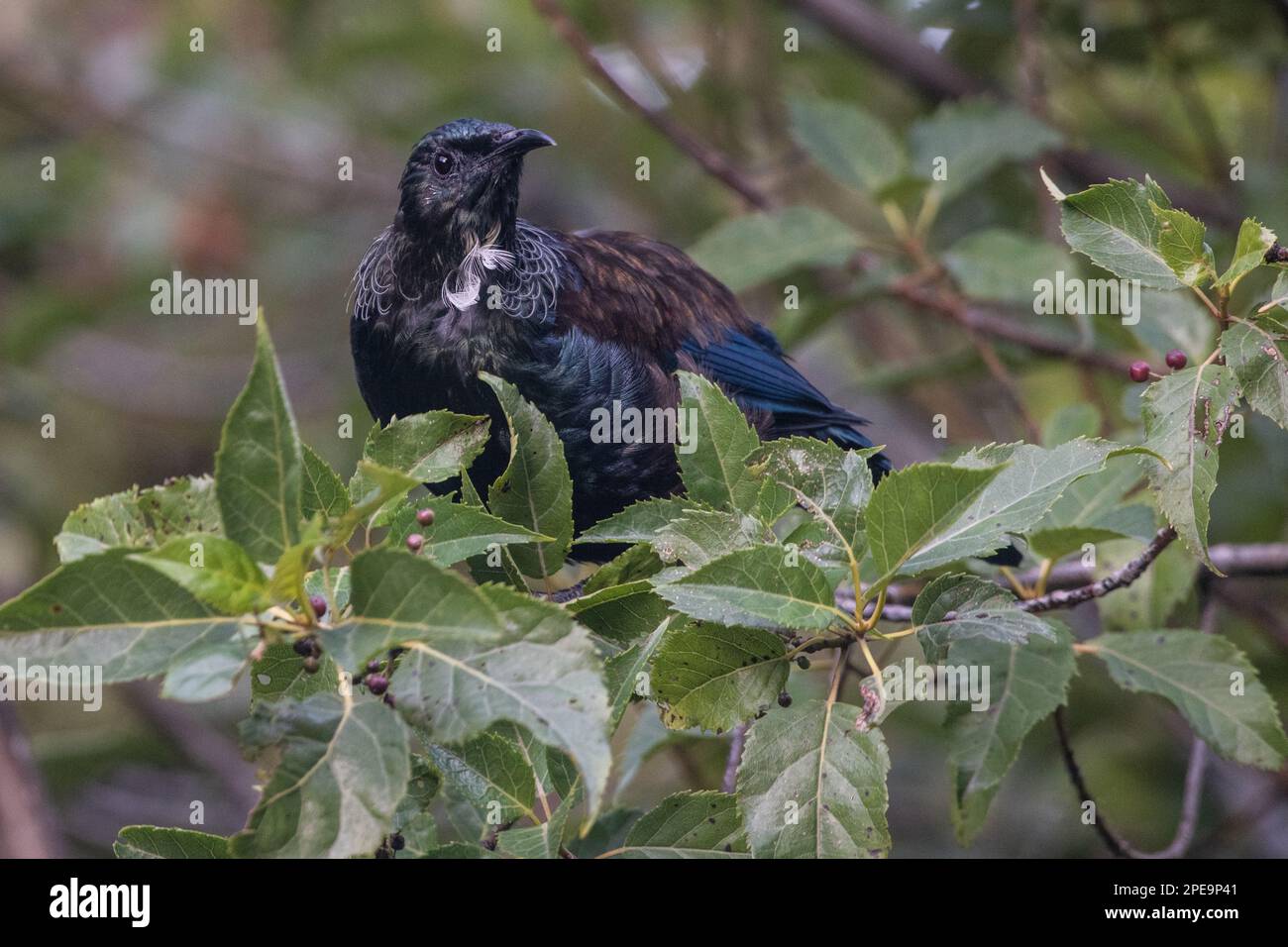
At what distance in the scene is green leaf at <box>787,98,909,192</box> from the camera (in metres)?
4.43

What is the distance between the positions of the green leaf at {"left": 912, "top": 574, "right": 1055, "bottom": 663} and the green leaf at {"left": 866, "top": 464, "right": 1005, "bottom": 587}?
0.25ft

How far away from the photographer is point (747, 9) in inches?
228

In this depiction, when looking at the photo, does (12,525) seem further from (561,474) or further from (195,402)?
(561,474)

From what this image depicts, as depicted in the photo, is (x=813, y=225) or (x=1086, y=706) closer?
(x=813, y=225)

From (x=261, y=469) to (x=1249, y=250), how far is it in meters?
1.56

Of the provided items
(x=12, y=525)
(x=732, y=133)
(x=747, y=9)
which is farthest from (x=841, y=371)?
(x=12, y=525)

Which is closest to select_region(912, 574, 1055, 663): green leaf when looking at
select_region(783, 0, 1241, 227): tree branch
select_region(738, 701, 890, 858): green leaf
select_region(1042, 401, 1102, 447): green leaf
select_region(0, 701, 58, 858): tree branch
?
select_region(738, 701, 890, 858): green leaf

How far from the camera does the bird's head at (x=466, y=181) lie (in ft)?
9.66

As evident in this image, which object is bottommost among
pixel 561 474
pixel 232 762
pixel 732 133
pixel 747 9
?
pixel 232 762

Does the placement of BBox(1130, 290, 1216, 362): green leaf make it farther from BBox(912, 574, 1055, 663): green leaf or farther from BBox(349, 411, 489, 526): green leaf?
BBox(349, 411, 489, 526): green leaf

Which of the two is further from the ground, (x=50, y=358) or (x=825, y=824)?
(x=50, y=358)

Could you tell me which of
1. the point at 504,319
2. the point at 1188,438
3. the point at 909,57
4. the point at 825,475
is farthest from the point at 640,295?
the point at 909,57

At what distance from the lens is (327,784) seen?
1901mm

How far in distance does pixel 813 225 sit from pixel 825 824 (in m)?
2.46
